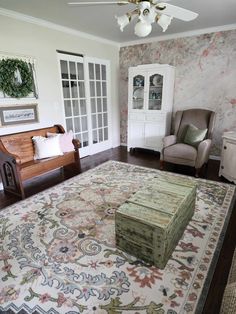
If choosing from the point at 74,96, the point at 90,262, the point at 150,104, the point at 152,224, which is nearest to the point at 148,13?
the point at 152,224

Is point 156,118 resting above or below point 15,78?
below

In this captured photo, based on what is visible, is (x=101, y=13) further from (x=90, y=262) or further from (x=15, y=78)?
(x=90, y=262)

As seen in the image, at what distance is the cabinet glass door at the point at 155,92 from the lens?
4.12 meters

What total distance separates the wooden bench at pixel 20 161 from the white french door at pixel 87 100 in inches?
34.9

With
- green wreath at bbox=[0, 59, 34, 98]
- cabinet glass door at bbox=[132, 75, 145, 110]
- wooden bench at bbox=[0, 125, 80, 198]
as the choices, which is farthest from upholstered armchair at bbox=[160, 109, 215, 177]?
green wreath at bbox=[0, 59, 34, 98]

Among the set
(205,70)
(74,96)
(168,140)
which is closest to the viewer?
(168,140)

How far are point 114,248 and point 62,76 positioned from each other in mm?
3080

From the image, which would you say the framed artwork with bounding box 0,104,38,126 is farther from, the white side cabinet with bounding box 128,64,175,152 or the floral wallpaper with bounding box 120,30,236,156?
the floral wallpaper with bounding box 120,30,236,156

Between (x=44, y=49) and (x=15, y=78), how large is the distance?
75 centimetres

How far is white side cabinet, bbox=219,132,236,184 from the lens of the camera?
9.70 ft

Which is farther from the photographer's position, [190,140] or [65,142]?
[190,140]

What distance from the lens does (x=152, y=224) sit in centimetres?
155

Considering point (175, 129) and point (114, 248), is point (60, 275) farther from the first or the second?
point (175, 129)

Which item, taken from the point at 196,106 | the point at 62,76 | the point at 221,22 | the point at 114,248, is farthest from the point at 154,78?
the point at 114,248
